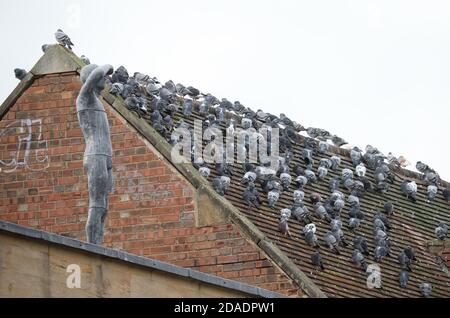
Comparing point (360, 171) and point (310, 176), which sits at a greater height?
point (360, 171)

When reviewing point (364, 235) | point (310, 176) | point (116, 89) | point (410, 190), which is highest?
point (116, 89)

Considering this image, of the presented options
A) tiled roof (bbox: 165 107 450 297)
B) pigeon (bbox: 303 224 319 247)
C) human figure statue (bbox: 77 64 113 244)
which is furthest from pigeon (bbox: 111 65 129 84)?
human figure statue (bbox: 77 64 113 244)

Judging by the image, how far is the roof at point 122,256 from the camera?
75.4ft

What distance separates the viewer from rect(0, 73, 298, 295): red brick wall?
30.9 metres

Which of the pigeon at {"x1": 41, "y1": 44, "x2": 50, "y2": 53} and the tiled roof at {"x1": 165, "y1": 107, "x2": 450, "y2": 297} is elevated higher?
the pigeon at {"x1": 41, "y1": 44, "x2": 50, "y2": 53}

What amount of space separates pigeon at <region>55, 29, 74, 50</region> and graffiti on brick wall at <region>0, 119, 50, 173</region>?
124 cm

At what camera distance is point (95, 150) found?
26.9 m

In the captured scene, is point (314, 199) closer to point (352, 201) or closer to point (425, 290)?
point (352, 201)

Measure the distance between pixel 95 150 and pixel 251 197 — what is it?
17.8 ft

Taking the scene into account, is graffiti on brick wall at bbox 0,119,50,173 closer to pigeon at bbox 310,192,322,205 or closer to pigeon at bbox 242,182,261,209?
pigeon at bbox 242,182,261,209

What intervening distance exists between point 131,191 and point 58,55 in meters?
2.75

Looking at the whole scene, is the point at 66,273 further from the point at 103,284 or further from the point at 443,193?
the point at 443,193

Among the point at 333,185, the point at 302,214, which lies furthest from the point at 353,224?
the point at 302,214

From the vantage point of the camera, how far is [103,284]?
23594mm
